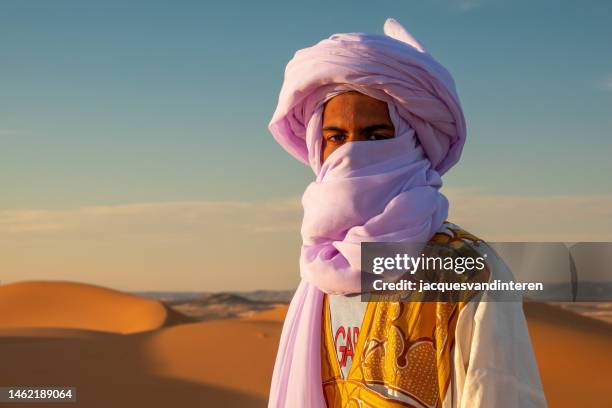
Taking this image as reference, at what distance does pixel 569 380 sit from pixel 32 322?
19.1m

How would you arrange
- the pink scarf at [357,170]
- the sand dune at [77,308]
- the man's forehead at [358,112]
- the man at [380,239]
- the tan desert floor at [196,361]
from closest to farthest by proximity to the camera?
the man at [380,239] < the pink scarf at [357,170] < the man's forehead at [358,112] < the tan desert floor at [196,361] < the sand dune at [77,308]

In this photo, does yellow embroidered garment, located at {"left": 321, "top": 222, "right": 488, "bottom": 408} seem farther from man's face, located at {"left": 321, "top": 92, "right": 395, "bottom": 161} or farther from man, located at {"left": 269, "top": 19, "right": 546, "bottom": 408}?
man's face, located at {"left": 321, "top": 92, "right": 395, "bottom": 161}

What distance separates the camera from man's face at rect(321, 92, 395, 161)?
3357 mm

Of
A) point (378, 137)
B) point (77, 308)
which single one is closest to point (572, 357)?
point (378, 137)

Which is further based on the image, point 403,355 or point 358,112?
point 358,112

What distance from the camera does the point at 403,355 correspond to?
3.14m

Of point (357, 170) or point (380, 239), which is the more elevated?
point (357, 170)

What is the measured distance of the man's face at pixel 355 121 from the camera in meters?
3.36

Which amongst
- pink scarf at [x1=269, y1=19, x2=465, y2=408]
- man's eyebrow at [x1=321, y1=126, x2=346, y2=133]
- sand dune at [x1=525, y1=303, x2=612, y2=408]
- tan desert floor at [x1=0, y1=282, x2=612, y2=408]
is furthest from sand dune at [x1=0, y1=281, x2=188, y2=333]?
man's eyebrow at [x1=321, y1=126, x2=346, y2=133]

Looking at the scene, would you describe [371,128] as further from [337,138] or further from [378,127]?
[337,138]

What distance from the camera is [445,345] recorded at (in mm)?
3035

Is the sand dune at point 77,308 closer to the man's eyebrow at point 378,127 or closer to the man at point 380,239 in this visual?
the man at point 380,239

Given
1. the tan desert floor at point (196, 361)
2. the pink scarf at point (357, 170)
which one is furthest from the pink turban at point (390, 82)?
the tan desert floor at point (196, 361)

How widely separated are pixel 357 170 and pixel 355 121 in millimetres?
206
